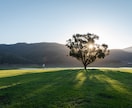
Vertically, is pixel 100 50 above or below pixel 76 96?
above

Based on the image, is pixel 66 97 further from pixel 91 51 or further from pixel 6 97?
pixel 91 51

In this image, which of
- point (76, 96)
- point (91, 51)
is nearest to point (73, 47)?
point (91, 51)

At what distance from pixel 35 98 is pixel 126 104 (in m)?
9.24

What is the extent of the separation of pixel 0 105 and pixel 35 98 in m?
4.21

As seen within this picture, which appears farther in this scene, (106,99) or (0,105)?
(106,99)

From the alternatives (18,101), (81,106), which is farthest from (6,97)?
(81,106)

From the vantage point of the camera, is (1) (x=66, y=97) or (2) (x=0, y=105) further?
(1) (x=66, y=97)

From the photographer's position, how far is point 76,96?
27094 millimetres

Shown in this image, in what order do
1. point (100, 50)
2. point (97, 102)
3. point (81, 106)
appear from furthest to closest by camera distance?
point (100, 50) < point (97, 102) < point (81, 106)

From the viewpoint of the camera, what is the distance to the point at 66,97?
26500 millimetres

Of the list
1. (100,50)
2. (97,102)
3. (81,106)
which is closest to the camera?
(81,106)

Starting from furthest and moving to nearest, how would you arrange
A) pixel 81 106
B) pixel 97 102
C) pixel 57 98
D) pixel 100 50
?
pixel 100 50 < pixel 57 98 < pixel 97 102 < pixel 81 106

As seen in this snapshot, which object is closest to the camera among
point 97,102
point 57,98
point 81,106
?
point 81,106

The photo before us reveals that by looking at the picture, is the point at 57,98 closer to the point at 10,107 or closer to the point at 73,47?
the point at 10,107
